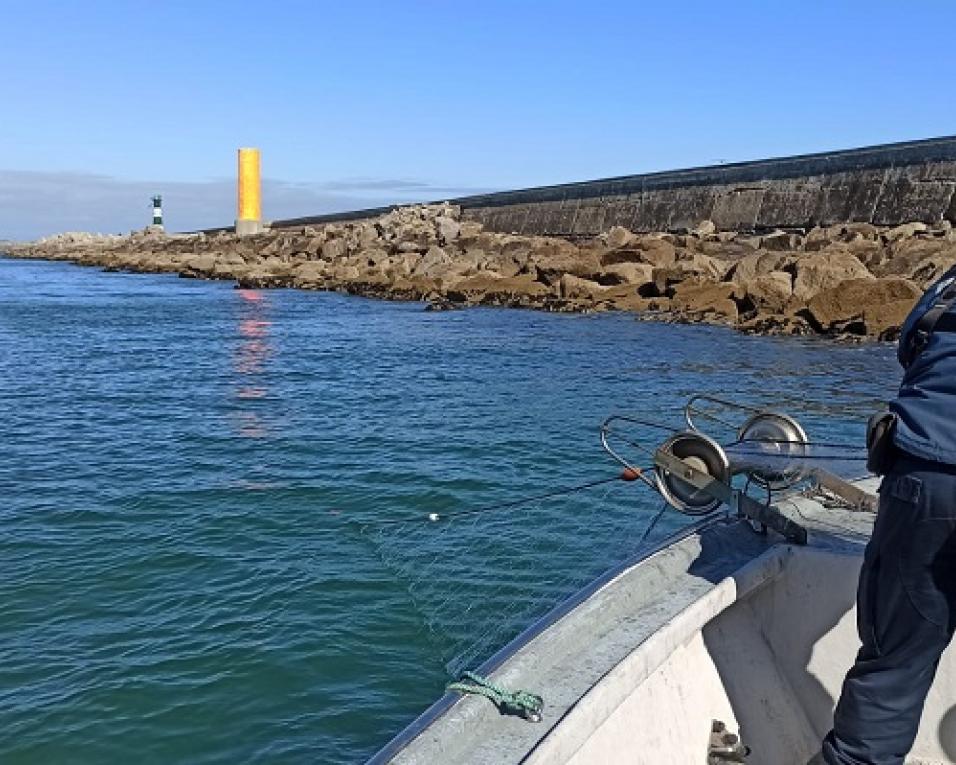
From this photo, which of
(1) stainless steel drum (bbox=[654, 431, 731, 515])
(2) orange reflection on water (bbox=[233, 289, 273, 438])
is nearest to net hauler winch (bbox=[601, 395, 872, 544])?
(1) stainless steel drum (bbox=[654, 431, 731, 515])

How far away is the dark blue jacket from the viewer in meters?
2.53

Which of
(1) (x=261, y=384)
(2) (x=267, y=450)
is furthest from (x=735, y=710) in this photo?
(1) (x=261, y=384)

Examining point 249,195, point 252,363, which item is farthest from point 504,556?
point 249,195

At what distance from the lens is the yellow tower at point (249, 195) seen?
75.9 metres

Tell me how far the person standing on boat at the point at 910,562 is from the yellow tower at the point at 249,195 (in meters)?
76.1

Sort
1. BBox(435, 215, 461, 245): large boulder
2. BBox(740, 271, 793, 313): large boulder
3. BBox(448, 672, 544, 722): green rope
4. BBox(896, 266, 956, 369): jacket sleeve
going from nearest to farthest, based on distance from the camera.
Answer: BBox(448, 672, 544, 722): green rope < BBox(896, 266, 956, 369): jacket sleeve < BBox(740, 271, 793, 313): large boulder < BBox(435, 215, 461, 245): large boulder

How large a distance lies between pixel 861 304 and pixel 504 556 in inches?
658

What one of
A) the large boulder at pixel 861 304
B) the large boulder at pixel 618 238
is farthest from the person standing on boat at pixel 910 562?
the large boulder at pixel 618 238

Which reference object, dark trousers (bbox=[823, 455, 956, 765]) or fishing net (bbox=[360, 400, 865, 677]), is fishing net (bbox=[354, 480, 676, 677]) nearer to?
fishing net (bbox=[360, 400, 865, 677])

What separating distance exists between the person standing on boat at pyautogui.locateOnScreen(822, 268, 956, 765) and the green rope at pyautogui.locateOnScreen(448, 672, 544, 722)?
2.96 feet

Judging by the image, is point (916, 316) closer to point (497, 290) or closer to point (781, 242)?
point (781, 242)

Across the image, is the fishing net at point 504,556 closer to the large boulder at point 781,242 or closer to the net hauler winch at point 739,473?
the net hauler winch at point 739,473

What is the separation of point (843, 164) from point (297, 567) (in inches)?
1071

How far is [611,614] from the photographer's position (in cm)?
320
